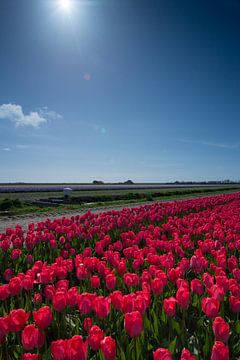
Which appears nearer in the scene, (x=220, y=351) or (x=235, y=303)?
(x=220, y=351)

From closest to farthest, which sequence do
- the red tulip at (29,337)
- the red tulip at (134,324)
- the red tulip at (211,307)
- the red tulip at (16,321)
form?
the red tulip at (29,337), the red tulip at (134,324), the red tulip at (16,321), the red tulip at (211,307)

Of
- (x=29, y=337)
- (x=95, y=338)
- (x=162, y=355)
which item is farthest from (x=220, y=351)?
(x=29, y=337)

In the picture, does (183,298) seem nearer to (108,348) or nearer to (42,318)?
(108,348)

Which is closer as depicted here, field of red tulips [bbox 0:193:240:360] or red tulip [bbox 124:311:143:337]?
field of red tulips [bbox 0:193:240:360]

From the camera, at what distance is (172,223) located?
26.5 ft

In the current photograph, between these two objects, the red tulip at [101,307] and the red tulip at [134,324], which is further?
the red tulip at [101,307]

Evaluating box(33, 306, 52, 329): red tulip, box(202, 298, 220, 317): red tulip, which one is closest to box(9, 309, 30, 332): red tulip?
box(33, 306, 52, 329): red tulip

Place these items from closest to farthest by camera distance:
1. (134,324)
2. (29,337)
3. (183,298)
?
(29,337) < (134,324) < (183,298)

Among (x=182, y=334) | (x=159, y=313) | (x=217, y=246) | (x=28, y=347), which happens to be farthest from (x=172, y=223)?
(x=28, y=347)

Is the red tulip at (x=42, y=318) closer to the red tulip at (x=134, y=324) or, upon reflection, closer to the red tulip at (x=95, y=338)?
the red tulip at (x=95, y=338)

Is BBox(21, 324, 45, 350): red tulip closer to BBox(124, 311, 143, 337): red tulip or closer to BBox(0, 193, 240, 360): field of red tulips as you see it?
BBox(0, 193, 240, 360): field of red tulips

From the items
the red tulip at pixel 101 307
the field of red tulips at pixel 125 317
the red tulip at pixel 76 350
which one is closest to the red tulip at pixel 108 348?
the field of red tulips at pixel 125 317

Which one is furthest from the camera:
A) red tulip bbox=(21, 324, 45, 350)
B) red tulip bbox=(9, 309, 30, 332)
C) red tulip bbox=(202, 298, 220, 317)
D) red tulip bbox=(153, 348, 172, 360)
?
red tulip bbox=(202, 298, 220, 317)

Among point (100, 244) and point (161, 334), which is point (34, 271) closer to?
point (161, 334)
